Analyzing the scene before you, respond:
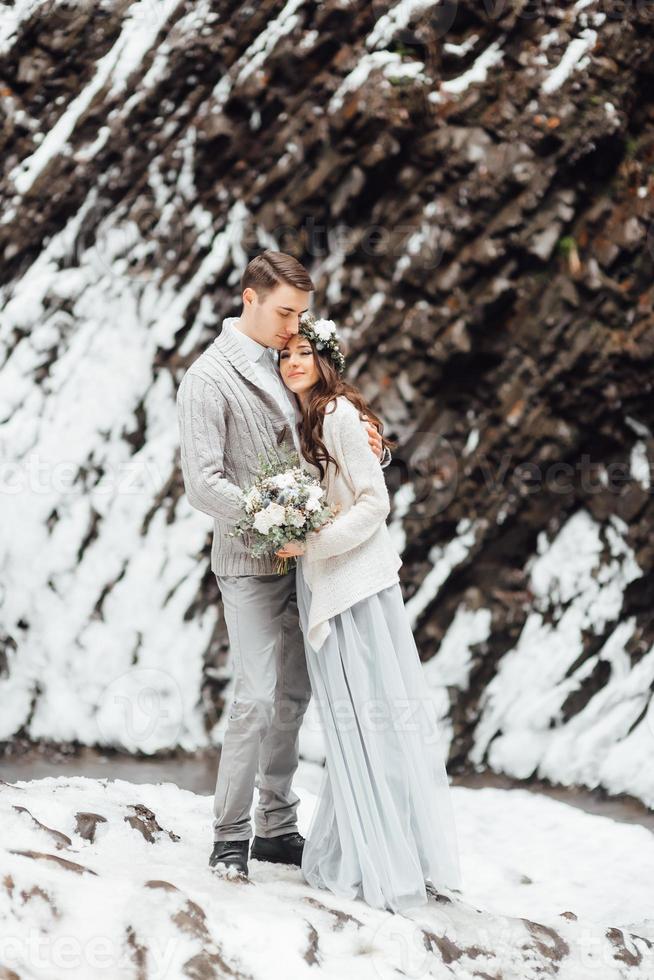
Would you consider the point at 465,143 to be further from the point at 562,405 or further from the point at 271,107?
the point at 562,405

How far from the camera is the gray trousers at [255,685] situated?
270 centimetres

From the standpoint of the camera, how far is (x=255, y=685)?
268 cm

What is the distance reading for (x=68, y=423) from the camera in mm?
5586

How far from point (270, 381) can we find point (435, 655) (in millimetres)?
3049

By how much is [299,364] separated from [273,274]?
278 mm

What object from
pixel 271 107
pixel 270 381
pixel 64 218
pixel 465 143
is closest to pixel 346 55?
pixel 271 107

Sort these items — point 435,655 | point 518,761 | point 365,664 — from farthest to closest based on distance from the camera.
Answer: point 435,655
point 518,761
point 365,664

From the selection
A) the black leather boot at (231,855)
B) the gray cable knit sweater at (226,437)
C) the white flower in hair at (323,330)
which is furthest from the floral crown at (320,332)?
the black leather boot at (231,855)

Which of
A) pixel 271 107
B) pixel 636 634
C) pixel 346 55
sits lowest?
pixel 636 634

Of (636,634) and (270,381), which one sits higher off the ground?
(270,381)

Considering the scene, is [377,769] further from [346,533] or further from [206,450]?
[206,450]

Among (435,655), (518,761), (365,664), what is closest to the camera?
(365,664)

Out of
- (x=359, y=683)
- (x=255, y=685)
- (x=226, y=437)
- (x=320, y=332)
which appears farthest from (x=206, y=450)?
(x=359, y=683)

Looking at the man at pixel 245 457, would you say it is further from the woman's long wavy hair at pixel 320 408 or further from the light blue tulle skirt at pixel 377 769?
the light blue tulle skirt at pixel 377 769
